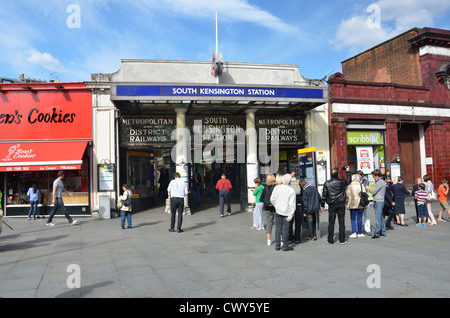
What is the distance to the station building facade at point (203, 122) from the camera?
12859mm

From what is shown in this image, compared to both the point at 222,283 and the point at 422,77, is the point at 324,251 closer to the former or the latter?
the point at 222,283

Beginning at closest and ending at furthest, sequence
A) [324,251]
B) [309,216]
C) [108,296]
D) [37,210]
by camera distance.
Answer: [108,296]
[324,251]
[309,216]
[37,210]

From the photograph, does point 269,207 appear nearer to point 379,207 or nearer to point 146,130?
point 379,207

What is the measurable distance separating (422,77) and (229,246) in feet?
52.3

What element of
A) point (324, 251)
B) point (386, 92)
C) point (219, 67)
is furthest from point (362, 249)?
point (386, 92)

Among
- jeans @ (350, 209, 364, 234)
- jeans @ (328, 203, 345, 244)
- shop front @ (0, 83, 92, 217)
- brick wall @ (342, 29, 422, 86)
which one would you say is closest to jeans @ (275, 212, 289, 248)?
jeans @ (328, 203, 345, 244)

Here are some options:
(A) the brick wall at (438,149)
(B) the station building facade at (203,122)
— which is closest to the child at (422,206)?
(B) the station building facade at (203,122)

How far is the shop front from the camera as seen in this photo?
13.4 metres

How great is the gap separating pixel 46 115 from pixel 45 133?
0.76 meters

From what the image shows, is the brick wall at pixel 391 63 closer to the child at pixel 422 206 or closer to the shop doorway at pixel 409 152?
the shop doorway at pixel 409 152

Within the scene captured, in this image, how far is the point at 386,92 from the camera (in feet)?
53.2

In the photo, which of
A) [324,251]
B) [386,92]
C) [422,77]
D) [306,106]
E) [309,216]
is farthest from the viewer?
[422,77]

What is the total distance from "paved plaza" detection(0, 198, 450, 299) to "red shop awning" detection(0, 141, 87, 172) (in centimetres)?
339

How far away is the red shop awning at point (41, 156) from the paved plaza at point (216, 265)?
11.1ft
